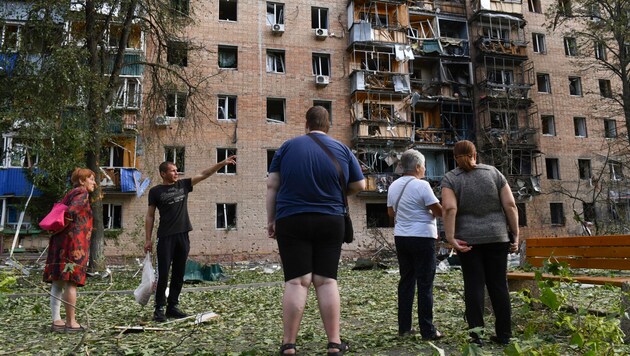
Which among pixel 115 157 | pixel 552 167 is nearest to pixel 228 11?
pixel 115 157

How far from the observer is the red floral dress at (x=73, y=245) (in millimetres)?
5062

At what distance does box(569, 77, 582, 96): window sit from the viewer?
→ 32584mm

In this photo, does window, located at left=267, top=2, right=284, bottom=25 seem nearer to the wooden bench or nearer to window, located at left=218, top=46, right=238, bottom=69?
window, located at left=218, top=46, right=238, bottom=69

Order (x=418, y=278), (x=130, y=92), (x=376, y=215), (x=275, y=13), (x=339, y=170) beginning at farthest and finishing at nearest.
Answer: (x=275, y=13) → (x=376, y=215) → (x=130, y=92) → (x=418, y=278) → (x=339, y=170)

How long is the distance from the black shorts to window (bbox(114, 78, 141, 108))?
16.8 m

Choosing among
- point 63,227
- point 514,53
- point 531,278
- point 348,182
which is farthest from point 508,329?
point 514,53

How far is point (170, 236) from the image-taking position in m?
5.86

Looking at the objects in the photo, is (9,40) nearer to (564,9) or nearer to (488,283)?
(488,283)

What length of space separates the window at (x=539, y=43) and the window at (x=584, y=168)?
8041 millimetres

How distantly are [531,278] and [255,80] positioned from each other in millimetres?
22091

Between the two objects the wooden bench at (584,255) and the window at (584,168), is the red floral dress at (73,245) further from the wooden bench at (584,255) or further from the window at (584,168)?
the window at (584,168)

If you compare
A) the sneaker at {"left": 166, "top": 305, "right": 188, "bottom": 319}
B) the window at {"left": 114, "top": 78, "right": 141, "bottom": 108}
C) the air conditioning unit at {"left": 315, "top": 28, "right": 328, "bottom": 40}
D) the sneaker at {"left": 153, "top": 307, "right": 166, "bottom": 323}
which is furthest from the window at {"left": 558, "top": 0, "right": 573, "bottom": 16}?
the sneaker at {"left": 153, "top": 307, "right": 166, "bottom": 323}

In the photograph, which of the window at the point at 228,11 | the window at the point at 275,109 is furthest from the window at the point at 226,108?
the window at the point at 228,11

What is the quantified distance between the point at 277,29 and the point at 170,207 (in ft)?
71.4
